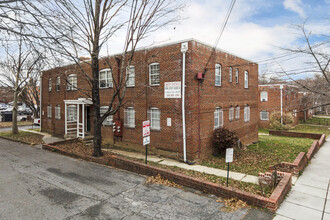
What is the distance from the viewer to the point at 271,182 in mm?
7984

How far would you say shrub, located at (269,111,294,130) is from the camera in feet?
93.0

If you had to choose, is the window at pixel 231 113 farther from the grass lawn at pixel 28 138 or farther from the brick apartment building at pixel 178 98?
the grass lawn at pixel 28 138

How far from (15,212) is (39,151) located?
916 cm

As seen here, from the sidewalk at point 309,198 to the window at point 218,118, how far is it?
5.64 m

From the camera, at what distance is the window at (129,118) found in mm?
15195

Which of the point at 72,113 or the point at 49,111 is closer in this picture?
the point at 72,113

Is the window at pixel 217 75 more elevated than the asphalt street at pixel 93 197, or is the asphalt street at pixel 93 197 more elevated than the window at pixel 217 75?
the window at pixel 217 75

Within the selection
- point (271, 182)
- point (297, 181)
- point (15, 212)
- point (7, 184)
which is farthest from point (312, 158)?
point (7, 184)

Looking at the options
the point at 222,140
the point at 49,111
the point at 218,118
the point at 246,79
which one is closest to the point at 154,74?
the point at 218,118

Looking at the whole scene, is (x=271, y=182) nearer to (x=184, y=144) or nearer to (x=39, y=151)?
(x=184, y=144)

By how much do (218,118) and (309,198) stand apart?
312 inches

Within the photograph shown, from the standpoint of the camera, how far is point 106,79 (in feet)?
55.4

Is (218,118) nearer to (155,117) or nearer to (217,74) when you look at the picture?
(217,74)

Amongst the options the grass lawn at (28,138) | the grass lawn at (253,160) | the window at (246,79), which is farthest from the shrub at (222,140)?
the grass lawn at (28,138)
